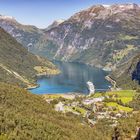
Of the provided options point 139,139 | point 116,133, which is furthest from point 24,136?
point 139,139

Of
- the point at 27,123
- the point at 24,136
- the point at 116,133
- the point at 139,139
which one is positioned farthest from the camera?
the point at 27,123

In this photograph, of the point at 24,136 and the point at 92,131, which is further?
the point at 92,131

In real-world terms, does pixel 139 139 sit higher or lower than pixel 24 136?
higher

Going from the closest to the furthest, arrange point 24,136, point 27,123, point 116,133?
point 116,133, point 24,136, point 27,123

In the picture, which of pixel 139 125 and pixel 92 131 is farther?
pixel 92 131

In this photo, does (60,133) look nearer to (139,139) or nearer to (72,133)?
(72,133)

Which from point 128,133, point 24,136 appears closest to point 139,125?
point 128,133

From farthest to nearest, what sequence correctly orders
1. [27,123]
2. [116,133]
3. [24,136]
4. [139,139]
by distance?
[27,123] → [24,136] → [116,133] → [139,139]

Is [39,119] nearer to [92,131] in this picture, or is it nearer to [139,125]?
[92,131]

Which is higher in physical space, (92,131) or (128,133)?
(128,133)

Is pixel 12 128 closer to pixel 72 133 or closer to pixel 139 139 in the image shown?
pixel 72 133
